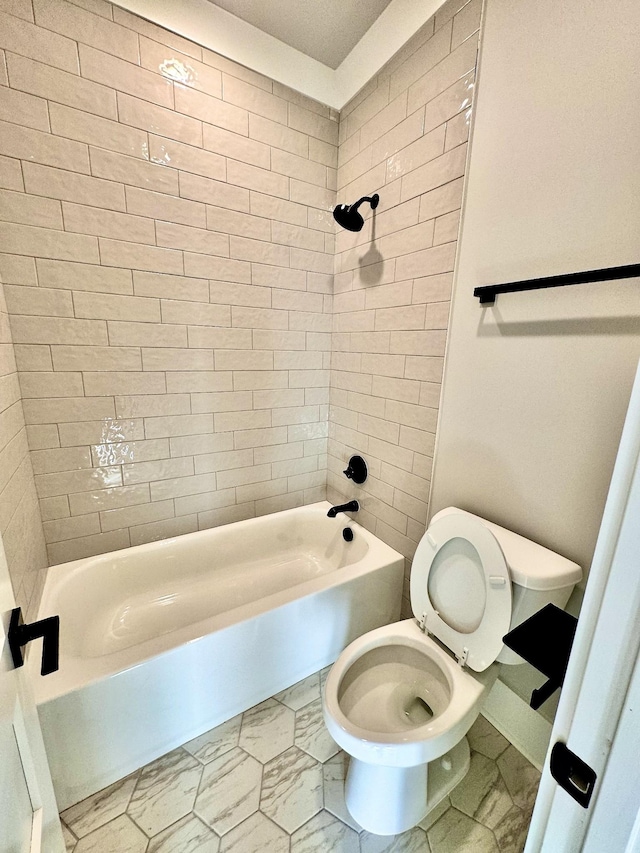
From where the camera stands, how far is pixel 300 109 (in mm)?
1654

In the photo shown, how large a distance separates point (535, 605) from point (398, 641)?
477 mm

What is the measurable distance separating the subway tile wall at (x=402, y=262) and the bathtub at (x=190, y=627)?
1.19 feet

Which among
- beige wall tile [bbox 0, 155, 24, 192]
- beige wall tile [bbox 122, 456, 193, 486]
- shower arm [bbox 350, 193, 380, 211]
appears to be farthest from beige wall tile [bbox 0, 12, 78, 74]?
beige wall tile [bbox 122, 456, 193, 486]

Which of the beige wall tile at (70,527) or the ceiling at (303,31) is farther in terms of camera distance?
the beige wall tile at (70,527)

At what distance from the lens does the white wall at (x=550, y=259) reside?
0.84 m

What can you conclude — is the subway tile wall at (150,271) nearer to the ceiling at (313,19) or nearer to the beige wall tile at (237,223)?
the beige wall tile at (237,223)

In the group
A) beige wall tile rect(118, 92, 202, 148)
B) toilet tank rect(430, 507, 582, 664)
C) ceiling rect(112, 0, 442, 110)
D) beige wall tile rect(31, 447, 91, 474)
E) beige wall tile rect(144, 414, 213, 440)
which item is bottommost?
toilet tank rect(430, 507, 582, 664)

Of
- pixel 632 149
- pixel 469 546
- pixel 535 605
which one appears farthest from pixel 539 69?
pixel 535 605

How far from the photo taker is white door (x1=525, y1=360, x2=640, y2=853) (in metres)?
0.33

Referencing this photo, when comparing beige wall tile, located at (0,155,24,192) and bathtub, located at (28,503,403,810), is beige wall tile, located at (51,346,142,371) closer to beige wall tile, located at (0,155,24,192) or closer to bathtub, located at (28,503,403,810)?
beige wall tile, located at (0,155,24,192)

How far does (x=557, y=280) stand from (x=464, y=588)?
94cm

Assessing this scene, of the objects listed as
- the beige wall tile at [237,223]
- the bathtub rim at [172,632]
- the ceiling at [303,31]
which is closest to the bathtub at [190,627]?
the bathtub rim at [172,632]

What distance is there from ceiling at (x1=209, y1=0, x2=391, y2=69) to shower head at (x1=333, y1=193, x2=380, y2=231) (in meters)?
0.65

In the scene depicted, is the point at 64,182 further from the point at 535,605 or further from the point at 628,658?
the point at 535,605
